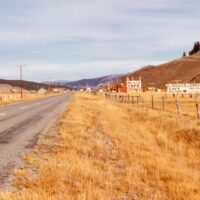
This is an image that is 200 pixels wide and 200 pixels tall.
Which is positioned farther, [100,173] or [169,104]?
[169,104]

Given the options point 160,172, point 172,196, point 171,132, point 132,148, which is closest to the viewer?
point 172,196

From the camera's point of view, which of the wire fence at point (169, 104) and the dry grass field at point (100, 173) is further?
the wire fence at point (169, 104)

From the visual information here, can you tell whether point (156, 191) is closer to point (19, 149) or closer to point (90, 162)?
point (90, 162)

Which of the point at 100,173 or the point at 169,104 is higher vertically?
the point at 100,173

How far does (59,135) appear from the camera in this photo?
1648 cm

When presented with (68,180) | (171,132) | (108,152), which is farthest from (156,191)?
(171,132)

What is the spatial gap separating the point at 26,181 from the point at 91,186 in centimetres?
128

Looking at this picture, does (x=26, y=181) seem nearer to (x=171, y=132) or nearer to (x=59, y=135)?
(x=59, y=135)

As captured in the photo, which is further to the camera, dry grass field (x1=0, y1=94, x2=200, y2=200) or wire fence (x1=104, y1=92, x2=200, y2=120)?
wire fence (x1=104, y1=92, x2=200, y2=120)

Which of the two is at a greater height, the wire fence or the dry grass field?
the dry grass field

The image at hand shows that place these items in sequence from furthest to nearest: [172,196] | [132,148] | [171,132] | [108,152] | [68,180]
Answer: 1. [171,132]
2. [132,148]
3. [108,152]
4. [68,180]
5. [172,196]

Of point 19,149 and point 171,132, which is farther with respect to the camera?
point 171,132

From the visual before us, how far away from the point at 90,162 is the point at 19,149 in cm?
314

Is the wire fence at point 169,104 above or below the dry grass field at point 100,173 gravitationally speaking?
below
